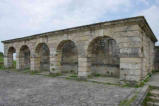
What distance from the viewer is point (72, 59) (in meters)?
9.94

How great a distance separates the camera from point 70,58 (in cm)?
1004

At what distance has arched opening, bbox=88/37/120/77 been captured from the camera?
8086 mm

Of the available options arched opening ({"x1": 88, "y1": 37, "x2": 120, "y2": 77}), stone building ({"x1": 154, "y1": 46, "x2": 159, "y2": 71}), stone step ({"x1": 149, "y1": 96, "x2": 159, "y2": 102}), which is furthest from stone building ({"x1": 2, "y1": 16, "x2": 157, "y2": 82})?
stone building ({"x1": 154, "y1": 46, "x2": 159, "y2": 71})

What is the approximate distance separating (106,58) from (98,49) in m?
0.87

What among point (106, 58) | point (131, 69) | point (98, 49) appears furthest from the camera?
point (98, 49)

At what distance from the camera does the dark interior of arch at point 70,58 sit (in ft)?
32.1

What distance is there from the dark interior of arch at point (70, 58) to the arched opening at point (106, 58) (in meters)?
1.63

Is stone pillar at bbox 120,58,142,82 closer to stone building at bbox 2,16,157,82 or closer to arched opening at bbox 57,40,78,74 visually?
stone building at bbox 2,16,157,82

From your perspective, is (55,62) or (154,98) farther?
(55,62)

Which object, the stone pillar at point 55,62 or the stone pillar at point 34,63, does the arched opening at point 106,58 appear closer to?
the stone pillar at point 55,62

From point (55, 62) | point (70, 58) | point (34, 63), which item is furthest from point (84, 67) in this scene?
point (34, 63)

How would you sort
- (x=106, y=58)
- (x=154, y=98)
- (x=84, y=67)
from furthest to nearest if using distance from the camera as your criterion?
(x=106, y=58) < (x=84, y=67) < (x=154, y=98)

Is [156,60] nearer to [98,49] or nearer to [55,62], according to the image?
[98,49]

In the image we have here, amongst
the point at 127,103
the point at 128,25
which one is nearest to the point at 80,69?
the point at 128,25
